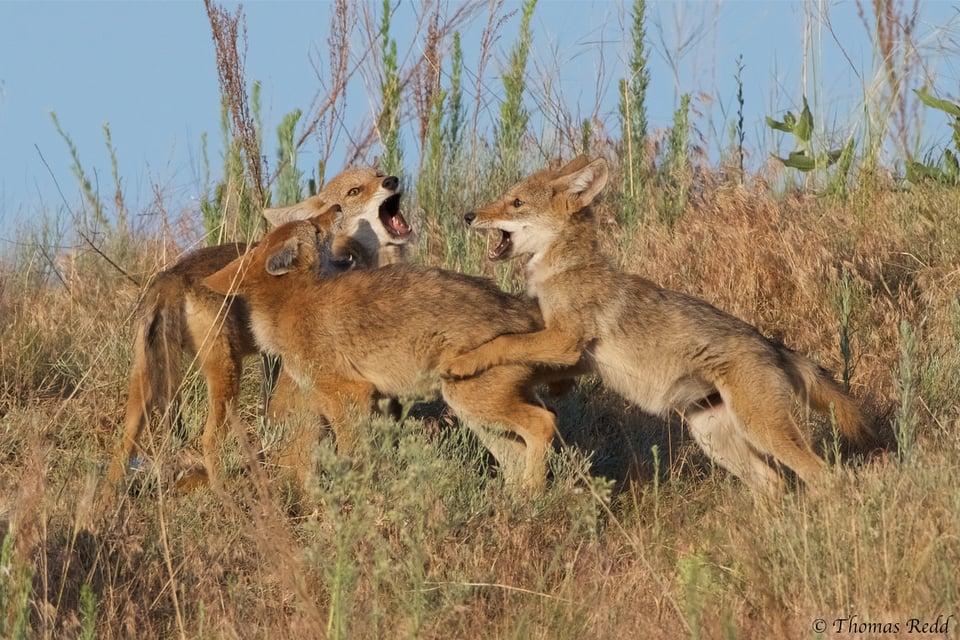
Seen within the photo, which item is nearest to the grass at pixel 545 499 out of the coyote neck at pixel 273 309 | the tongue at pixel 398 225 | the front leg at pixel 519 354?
the front leg at pixel 519 354

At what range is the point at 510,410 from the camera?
6465 mm

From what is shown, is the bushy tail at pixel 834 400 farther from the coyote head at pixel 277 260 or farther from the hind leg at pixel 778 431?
the coyote head at pixel 277 260

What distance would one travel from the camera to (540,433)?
→ 6410mm

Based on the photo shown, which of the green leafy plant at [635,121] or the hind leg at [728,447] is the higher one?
the green leafy plant at [635,121]

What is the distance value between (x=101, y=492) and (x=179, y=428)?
1278 mm

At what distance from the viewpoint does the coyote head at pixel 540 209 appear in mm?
7172

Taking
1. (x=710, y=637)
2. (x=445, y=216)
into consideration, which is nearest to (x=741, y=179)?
(x=445, y=216)

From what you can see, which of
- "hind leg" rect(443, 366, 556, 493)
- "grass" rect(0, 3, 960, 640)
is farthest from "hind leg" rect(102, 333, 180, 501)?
"hind leg" rect(443, 366, 556, 493)

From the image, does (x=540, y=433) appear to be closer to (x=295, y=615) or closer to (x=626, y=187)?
(x=295, y=615)

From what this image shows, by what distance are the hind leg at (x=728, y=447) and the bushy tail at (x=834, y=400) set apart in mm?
384

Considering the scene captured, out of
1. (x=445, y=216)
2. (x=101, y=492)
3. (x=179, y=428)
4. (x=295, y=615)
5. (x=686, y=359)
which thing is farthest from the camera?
(x=445, y=216)

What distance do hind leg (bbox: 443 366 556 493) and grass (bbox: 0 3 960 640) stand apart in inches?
5.7

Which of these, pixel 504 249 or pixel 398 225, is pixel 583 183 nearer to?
pixel 504 249

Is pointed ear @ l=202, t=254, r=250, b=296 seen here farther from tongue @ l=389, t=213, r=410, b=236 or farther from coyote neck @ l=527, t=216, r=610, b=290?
tongue @ l=389, t=213, r=410, b=236
